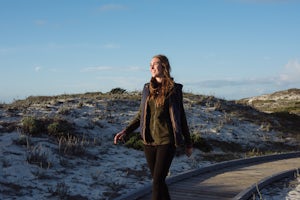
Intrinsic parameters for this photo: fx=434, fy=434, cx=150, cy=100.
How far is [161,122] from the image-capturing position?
5871mm

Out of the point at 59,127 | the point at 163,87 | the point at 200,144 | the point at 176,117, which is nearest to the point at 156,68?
the point at 163,87

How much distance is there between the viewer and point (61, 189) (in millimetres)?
9070

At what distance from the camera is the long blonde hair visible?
19.2 feet

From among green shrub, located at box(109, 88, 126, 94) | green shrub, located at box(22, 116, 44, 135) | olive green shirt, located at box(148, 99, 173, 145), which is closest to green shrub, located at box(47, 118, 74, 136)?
green shrub, located at box(22, 116, 44, 135)

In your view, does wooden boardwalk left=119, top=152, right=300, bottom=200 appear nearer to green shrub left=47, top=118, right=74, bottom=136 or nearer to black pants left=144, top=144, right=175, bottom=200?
black pants left=144, top=144, right=175, bottom=200

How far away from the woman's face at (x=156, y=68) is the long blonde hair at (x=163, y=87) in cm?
4

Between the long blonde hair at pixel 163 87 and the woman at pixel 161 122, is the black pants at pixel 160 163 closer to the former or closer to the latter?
the woman at pixel 161 122

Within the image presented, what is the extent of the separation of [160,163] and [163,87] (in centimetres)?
102

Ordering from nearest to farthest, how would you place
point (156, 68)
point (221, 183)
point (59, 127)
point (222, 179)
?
point (156, 68) → point (221, 183) → point (222, 179) → point (59, 127)

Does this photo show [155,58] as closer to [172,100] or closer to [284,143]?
[172,100]

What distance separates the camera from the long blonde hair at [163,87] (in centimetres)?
585

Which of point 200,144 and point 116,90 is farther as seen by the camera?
point 116,90

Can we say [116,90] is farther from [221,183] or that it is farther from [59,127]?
[221,183]

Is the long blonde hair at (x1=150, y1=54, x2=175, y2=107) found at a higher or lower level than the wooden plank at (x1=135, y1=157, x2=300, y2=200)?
higher
